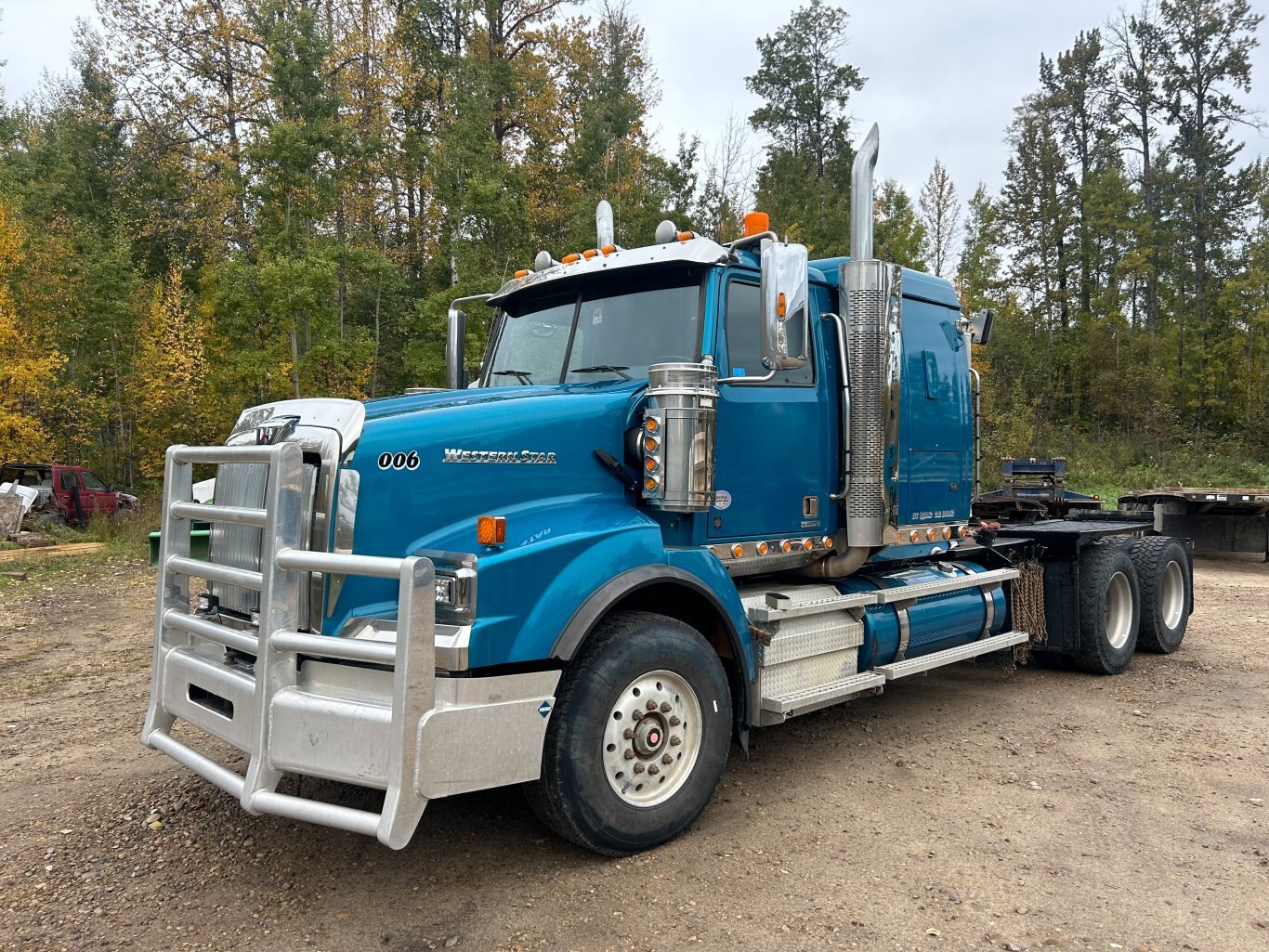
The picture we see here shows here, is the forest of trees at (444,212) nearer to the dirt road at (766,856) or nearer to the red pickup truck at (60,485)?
the red pickup truck at (60,485)

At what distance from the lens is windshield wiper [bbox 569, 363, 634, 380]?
4.58 metres

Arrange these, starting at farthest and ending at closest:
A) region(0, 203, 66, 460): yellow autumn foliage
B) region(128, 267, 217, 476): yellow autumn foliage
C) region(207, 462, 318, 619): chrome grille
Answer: region(128, 267, 217, 476): yellow autumn foliage < region(0, 203, 66, 460): yellow autumn foliage < region(207, 462, 318, 619): chrome grille

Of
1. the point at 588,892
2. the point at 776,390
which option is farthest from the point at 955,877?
the point at 776,390

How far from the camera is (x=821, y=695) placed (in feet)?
15.7

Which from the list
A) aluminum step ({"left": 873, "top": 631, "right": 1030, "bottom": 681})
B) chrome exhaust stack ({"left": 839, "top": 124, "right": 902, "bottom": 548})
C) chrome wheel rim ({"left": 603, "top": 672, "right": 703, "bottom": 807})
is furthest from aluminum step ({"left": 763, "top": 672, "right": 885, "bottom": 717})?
chrome exhaust stack ({"left": 839, "top": 124, "right": 902, "bottom": 548})

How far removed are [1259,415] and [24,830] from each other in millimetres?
39078

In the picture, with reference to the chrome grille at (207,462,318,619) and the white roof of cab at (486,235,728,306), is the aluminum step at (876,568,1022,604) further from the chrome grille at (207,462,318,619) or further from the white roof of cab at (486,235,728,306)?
the chrome grille at (207,462,318,619)

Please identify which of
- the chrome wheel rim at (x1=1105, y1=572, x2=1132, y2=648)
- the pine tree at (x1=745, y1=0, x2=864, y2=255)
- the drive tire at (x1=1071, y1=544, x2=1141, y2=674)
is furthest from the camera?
the pine tree at (x1=745, y1=0, x2=864, y2=255)

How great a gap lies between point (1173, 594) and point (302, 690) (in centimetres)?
814

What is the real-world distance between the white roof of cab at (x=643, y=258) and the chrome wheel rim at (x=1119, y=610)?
5150 mm

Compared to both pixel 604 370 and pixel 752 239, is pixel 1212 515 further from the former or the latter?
pixel 604 370

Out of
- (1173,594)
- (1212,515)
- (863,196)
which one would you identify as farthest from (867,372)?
(1212,515)

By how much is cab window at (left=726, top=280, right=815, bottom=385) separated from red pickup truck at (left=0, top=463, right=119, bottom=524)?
694 inches

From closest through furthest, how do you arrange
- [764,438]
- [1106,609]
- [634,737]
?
[634,737], [764,438], [1106,609]
